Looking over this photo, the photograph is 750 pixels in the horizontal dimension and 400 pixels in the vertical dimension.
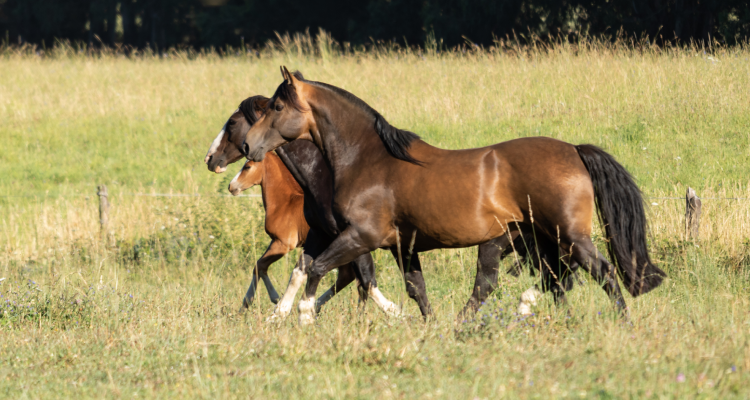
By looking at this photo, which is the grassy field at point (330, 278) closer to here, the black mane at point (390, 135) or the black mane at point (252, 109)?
the black mane at point (390, 135)

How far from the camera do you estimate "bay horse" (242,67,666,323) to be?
492 cm

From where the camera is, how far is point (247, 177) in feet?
24.2

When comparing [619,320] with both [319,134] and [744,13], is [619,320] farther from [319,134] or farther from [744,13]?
[744,13]

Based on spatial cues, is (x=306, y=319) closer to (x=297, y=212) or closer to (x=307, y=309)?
(x=307, y=309)

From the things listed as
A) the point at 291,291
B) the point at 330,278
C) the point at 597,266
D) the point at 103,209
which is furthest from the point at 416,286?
the point at 103,209

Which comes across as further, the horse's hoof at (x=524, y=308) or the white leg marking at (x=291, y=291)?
the white leg marking at (x=291, y=291)

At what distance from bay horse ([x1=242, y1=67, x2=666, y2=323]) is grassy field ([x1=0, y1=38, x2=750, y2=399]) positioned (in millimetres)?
431

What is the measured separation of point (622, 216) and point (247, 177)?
3762 millimetres

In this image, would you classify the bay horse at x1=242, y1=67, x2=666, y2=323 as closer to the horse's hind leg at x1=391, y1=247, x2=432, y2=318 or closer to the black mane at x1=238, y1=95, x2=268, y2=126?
the horse's hind leg at x1=391, y1=247, x2=432, y2=318

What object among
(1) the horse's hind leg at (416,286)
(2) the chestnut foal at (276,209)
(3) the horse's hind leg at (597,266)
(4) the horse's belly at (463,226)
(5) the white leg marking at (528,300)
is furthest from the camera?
(2) the chestnut foal at (276,209)

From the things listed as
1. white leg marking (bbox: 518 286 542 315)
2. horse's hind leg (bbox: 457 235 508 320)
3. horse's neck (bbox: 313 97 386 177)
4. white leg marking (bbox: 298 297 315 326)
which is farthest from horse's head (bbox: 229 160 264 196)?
white leg marking (bbox: 518 286 542 315)

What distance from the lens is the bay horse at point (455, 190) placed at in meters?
4.92

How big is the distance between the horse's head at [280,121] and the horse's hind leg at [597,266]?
213cm

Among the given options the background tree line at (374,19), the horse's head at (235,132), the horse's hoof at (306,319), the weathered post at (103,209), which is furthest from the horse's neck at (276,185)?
the background tree line at (374,19)
